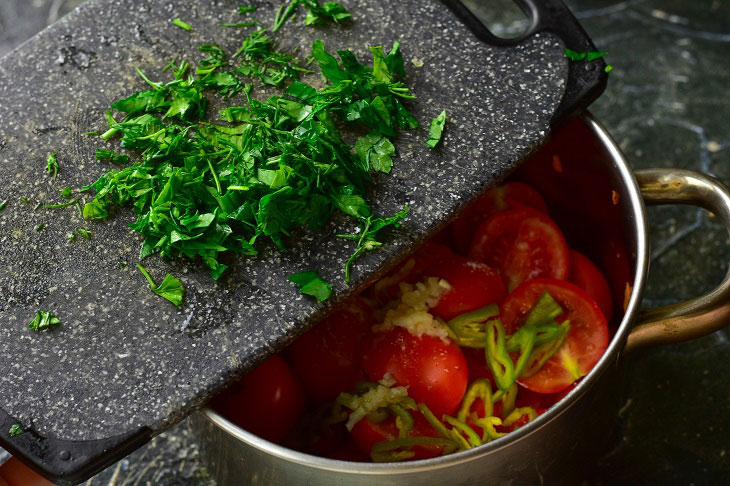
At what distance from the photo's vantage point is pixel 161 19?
2.88 feet

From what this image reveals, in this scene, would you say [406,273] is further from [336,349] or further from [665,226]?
[665,226]

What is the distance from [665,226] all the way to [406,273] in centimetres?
43

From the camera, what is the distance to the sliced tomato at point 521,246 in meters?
0.89

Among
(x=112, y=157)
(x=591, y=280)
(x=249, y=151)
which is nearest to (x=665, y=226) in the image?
(x=591, y=280)

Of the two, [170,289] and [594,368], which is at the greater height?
[170,289]

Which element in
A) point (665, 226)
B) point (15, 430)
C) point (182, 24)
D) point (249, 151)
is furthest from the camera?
point (665, 226)

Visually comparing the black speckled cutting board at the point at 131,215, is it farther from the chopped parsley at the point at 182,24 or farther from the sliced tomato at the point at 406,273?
the sliced tomato at the point at 406,273

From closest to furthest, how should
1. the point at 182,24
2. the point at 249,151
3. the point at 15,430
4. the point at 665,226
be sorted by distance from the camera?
the point at 15,430, the point at 249,151, the point at 182,24, the point at 665,226

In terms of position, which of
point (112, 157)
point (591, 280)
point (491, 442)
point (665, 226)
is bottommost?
point (665, 226)

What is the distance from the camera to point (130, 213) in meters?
0.74

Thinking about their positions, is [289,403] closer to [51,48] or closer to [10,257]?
[10,257]

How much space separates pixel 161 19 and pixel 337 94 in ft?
0.80

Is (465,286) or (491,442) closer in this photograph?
(491,442)

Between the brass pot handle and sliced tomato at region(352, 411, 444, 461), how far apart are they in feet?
0.68
